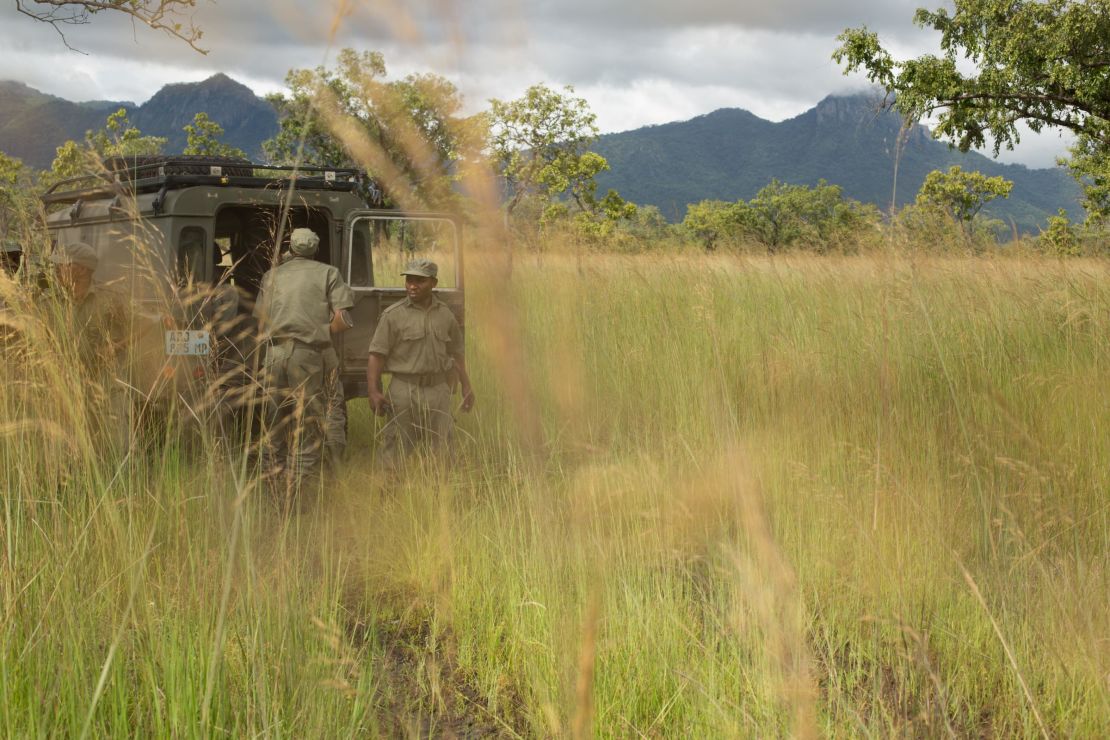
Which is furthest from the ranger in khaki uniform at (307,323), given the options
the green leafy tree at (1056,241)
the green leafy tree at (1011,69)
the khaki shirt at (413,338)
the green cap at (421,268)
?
the green leafy tree at (1011,69)

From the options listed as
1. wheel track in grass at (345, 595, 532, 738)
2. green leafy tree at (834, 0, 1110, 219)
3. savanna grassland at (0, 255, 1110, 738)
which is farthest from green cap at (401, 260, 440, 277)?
green leafy tree at (834, 0, 1110, 219)

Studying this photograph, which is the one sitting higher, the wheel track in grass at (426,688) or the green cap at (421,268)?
the green cap at (421,268)

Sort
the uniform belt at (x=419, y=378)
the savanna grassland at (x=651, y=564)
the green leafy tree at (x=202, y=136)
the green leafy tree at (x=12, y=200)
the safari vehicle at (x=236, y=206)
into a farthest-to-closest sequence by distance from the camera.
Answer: the green leafy tree at (x=202, y=136) → the safari vehicle at (x=236, y=206) → the uniform belt at (x=419, y=378) → the green leafy tree at (x=12, y=200) → the savanna grassland at (x=651, y=564)

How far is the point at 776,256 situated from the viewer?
37.4ft

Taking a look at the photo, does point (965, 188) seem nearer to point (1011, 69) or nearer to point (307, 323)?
point (1011, 69)

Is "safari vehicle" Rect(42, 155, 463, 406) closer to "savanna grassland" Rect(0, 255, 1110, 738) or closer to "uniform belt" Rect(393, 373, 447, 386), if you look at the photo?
"uniform belt" Rect(393, 373, 447, 386)

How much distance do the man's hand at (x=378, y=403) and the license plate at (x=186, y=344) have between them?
2.10 metres

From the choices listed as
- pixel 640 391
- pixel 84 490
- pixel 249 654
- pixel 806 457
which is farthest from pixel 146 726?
pixel 640 391

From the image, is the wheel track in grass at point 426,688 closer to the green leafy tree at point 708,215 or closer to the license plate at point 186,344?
the license plate at point 186,344

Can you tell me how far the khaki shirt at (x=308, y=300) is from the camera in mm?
5879

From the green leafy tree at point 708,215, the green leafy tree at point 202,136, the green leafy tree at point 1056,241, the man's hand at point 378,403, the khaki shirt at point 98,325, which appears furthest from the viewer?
the green leafy tree at point 708,215

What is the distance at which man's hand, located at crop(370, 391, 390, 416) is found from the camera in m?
5.98

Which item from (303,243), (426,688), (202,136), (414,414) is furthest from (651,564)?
(202,136)

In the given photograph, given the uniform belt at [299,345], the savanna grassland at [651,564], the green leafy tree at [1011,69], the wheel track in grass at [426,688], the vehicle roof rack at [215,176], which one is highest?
the green leafy tree at [1011,69]
